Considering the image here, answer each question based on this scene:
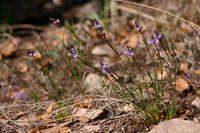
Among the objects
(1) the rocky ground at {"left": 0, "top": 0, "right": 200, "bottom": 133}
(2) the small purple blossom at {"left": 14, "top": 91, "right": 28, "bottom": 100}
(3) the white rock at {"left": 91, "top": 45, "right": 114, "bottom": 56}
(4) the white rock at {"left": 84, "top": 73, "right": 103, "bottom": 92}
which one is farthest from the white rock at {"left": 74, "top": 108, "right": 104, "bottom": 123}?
(3) the white rock at {"left": 91, "top": 45, "right": 114, "bottom": 56}

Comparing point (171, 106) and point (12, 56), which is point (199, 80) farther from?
point (12, 56)

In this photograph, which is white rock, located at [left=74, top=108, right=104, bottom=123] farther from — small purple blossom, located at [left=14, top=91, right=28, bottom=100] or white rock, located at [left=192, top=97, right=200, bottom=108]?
small purple blossom, located at [left=14, top=91, right=28, bottom=100]

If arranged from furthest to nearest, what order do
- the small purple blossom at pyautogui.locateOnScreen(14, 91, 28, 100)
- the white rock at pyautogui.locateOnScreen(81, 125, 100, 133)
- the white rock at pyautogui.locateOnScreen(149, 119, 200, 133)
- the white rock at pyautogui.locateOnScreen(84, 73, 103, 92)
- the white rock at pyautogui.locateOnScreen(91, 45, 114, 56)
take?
the white rock at pyautogui.locateOnScreen(91, 45, 114, 56), the small purple blossom at pyautogui.locateOnScreen(14, 91, 28, 100), the white rock at pyautogui.locateOnScreen(84, 73, 103, 92), the white rock at pyautogui.locateOnScreen(81, 125, 100, 133), the white rock at pyautogui.locateOnScreen(149, 119, 200, 133)

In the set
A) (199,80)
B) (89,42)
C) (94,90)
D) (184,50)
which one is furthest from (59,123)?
(89,42)

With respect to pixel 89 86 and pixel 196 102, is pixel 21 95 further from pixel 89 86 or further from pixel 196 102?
pixel 196 102

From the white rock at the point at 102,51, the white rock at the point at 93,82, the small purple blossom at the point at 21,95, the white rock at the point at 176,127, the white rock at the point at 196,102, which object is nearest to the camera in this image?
the white rock at the point at 176,127

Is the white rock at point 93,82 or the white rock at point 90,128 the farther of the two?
the white rock at point 93,82

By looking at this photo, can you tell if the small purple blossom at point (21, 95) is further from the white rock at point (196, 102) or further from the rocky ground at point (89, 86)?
the white rock at point (196, 102)

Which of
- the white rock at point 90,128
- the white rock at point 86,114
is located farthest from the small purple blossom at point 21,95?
the white rock at point 90,128
